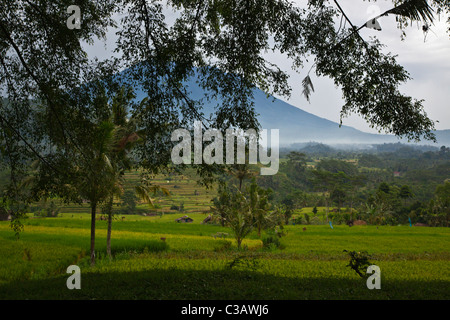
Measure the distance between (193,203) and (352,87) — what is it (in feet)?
226

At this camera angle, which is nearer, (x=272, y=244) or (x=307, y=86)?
(x=307, y=86)

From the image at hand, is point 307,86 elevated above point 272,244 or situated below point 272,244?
above

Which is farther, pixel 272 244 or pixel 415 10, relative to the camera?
pixel 272 244

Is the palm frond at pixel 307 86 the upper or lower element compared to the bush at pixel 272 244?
upper

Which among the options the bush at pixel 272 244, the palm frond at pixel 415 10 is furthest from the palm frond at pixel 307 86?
A: the bush at pixel 272 244

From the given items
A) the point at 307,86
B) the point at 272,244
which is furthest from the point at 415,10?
the point at 272,244

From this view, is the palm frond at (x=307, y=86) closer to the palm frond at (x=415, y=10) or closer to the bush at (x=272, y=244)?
the palm frond at (x=415, y=10)

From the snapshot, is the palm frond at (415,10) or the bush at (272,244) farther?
the bush at (272,244)

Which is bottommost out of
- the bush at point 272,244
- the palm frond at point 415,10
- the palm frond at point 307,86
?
the bush at point 272,244

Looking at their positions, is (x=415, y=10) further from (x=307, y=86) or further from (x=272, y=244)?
(x=272, y=244)

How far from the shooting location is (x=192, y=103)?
704cm

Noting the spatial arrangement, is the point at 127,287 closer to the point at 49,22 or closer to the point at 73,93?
the point at 73,93

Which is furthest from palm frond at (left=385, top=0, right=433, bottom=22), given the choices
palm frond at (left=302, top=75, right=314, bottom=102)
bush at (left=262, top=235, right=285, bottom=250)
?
bush at (left=262, top=235, right=285, bottom=250)

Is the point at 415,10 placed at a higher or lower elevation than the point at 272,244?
higher
